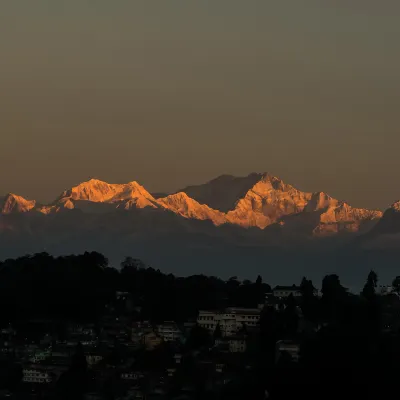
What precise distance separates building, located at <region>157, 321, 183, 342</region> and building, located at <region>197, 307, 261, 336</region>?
1.77 m

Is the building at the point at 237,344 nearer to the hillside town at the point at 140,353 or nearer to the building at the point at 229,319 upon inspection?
the hillside town at the point at 140,353

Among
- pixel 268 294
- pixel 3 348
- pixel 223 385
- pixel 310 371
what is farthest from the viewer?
pixel 268 294

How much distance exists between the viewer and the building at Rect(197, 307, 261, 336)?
Result: 11368 cm

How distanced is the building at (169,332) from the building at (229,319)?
177 centimetres

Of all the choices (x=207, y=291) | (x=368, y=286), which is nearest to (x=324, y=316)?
(x=368, y=286)

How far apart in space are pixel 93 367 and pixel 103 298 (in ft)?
61.6

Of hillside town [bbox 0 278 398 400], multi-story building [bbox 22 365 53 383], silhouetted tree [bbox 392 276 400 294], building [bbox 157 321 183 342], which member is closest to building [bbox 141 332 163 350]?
hillside town [bbox 0 278 398 400]

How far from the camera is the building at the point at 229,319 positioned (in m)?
114

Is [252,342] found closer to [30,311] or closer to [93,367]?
[93,367]

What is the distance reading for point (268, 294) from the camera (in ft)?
432

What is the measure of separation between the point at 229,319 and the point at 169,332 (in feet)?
13.7

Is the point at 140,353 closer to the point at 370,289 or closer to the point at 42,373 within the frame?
the point at 42,373

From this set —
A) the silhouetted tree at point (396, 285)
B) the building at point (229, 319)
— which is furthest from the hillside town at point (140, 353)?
the silhouetted tree at point (396, 285)

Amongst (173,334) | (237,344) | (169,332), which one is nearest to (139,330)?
(169,332)
